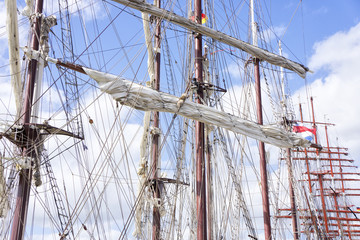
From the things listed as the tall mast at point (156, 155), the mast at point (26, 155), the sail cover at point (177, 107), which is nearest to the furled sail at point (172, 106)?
the sail cover at point (177, 107)

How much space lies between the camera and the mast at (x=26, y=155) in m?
14.5

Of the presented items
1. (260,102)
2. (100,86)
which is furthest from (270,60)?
(100,86)

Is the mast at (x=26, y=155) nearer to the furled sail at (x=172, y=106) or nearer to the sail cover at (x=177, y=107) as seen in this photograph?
the furled sail at (x=172, y=106)

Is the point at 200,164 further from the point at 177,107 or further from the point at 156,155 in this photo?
A: the point at 156,155

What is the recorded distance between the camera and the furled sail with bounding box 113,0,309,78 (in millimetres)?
17625

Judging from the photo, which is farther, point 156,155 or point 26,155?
point 156,155

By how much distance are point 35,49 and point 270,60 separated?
10833 mm

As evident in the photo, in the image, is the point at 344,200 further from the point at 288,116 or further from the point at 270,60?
the point at 270,60

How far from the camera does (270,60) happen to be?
69.6 ft

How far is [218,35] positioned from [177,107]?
5.92 meters

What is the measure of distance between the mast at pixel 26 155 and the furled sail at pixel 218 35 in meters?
3.74

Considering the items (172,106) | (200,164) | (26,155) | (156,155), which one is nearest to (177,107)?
(172,106)

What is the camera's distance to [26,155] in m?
15.7

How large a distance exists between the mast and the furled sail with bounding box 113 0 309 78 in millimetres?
3740
